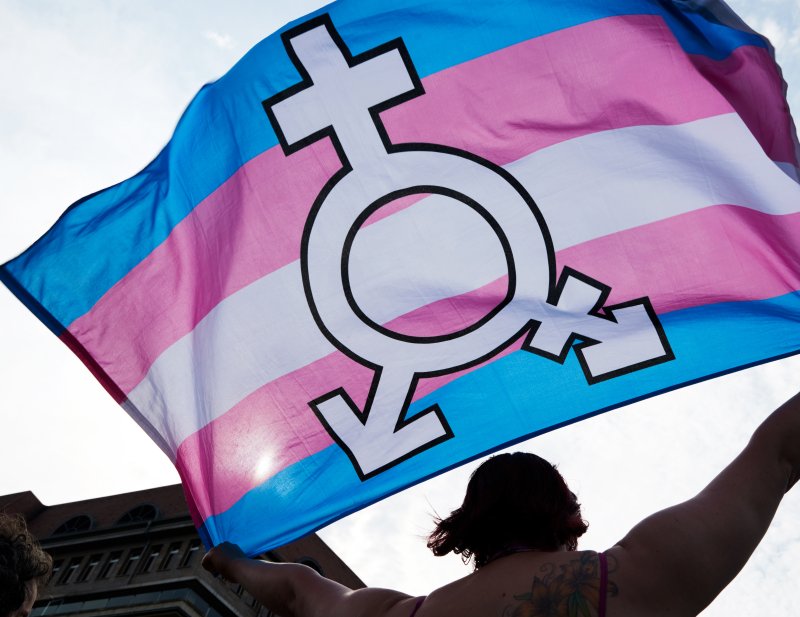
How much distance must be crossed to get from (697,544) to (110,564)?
42.4m

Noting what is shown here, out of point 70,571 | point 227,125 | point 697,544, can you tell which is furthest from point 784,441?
point 70,571

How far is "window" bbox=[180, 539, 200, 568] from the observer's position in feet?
121

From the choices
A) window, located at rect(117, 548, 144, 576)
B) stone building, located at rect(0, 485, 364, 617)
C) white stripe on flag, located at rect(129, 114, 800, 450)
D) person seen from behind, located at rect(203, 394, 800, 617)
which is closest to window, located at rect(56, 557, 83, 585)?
stone building, located at rect(0, 485, 364, 617)

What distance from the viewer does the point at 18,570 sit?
9.50 ft

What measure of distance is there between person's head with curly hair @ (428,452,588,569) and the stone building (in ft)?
117

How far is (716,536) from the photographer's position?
7.19ft

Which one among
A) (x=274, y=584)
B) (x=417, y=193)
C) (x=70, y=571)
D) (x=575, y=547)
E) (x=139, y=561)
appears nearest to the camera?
(x=575, y=547)

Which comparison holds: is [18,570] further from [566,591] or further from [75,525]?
[75,525]

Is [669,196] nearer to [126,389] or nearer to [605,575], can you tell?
[605,575]

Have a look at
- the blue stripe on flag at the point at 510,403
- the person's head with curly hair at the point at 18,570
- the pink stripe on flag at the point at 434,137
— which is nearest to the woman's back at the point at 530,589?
the person's head with curly hair at the point at 18,570

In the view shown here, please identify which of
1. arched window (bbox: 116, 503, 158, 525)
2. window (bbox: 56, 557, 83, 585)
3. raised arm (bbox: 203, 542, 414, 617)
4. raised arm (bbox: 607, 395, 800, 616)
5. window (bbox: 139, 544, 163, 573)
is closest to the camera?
raised arm (bbox: 607, 395, 800, 616)

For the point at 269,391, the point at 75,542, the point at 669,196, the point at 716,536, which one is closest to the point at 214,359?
the point at 269,391

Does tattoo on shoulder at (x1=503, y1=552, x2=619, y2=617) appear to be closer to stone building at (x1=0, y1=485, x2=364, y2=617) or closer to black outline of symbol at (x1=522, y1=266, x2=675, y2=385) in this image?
black outline of symbol at (x1=522, y1=266, x2=675, y2=385)

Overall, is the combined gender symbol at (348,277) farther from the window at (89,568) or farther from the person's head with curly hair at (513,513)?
the window at (89,568)
